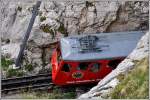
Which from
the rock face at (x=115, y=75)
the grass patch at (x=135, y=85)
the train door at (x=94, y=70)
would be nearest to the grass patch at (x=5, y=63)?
the train door at (x=94, y=70)

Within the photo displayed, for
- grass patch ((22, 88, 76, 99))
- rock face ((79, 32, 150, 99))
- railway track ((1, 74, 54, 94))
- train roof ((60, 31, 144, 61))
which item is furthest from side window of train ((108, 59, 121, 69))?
A: railway track ((1, 74, 54, 94))

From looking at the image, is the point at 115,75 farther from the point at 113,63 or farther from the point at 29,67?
the point at 29,67

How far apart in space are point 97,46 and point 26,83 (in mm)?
3922

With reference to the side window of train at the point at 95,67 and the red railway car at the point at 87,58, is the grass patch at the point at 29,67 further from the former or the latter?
the side window of train at the point at 95,67

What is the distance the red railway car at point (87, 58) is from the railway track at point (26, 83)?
1091mm

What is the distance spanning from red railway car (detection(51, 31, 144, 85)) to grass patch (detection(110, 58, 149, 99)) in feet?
12.9

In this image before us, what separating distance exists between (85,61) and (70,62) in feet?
2.12

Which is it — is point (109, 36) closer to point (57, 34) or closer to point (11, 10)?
point (57, 34)

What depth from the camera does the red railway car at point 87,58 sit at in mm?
18953

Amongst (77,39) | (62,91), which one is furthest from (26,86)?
(77,39)

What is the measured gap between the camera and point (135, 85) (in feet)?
45.8

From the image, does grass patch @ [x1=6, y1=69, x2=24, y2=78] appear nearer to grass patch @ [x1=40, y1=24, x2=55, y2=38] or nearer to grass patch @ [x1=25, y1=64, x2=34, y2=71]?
grass patch @ [x1=25, y1=64, x2=34, y2=71]

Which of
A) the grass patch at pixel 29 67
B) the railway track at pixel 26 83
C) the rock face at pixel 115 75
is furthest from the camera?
the grass patch at pixel 29 67

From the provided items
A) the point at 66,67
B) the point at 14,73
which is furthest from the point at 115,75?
the point at 14,73
